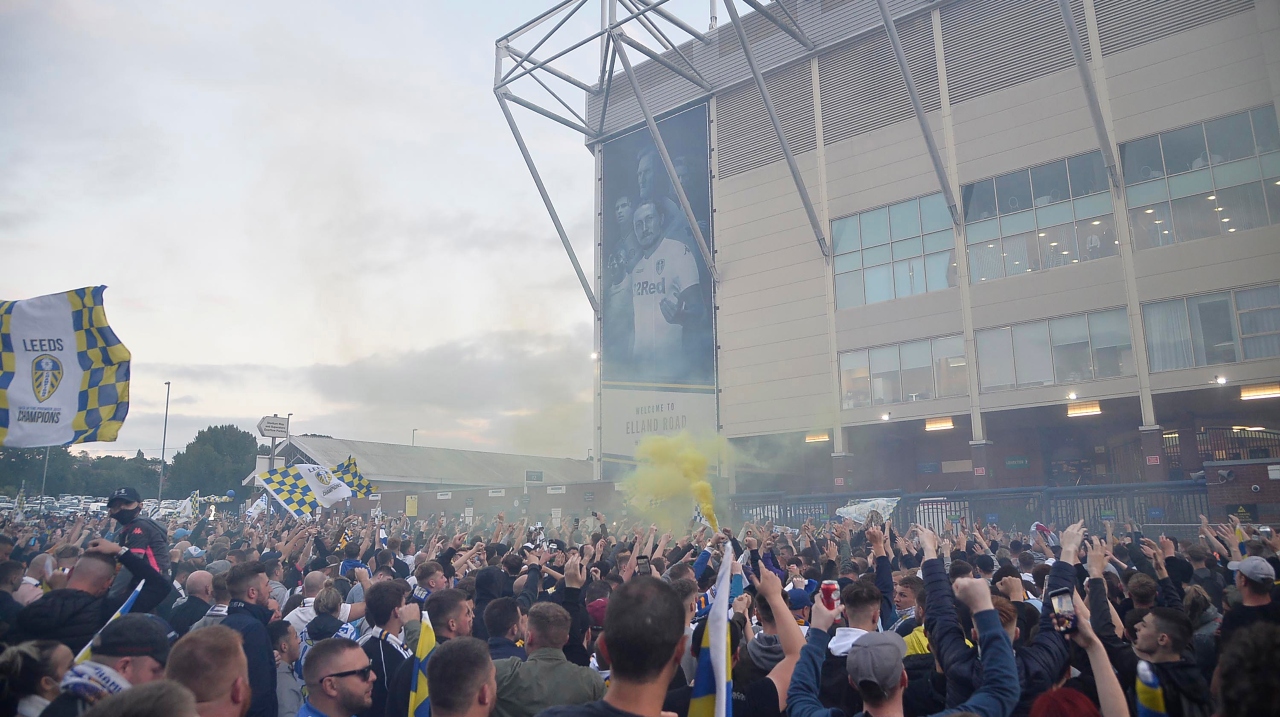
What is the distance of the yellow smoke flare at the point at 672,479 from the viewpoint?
105ft

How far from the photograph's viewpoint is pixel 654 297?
3712cm

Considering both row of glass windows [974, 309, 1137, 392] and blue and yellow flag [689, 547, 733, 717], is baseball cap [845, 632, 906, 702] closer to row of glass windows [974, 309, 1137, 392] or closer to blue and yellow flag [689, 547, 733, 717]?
blue and yellow flag [689, 547, 733, 717]

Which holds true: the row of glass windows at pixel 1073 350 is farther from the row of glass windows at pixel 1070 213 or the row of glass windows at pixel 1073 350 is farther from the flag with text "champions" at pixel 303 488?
the flag with text "champions" at pixel 303 488

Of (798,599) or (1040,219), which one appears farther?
(1040,219)

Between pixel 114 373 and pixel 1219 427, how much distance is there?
31.1 metres

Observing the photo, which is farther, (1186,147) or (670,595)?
(1186,147)

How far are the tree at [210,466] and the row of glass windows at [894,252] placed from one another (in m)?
59.8

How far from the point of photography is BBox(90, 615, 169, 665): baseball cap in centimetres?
355

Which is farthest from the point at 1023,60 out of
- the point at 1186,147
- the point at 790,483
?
the point at 790,483

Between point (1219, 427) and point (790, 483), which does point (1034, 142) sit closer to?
point (1219, 427)

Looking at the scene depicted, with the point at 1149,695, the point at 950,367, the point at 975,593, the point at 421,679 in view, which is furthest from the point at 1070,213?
the point at 421,679

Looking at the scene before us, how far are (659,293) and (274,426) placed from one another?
18175 mm

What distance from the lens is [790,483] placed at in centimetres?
3456

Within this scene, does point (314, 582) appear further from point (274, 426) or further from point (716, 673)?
point (274, 426)
